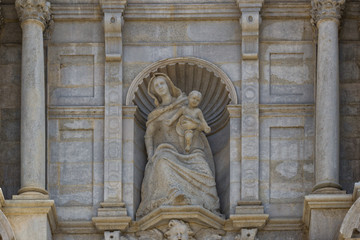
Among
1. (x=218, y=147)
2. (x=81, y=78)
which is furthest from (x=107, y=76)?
(x=218, y=147)

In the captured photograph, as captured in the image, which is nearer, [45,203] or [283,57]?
[45,203]

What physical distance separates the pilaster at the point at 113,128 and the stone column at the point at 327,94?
3.12m

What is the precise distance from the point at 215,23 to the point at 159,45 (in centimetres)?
100

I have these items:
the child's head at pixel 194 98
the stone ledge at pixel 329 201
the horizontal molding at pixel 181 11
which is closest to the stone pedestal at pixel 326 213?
the stone ledge at pixel 329 201

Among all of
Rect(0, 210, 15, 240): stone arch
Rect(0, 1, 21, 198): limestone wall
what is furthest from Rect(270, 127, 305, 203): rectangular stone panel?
Rect(0, 210, 15, 240): stone arch

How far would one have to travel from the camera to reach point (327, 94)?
27625mm

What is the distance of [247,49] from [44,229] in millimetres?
A: 4579

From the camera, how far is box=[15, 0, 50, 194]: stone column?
27.2 metres

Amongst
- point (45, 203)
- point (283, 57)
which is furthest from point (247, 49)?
point (45, 203)

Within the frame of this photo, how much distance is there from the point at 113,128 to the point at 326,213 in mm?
3753

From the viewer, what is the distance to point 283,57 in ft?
93.5

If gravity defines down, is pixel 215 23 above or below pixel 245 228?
above

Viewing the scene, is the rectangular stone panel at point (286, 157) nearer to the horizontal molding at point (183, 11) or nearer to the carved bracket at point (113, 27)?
the horizontal molding at point (183, 11)

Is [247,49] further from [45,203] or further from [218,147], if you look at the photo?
[45,203]
